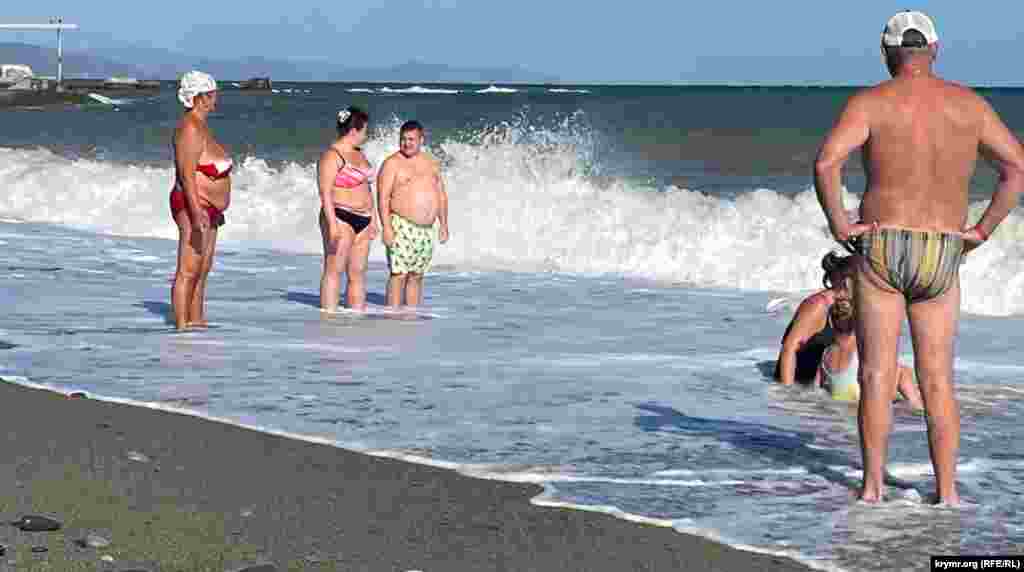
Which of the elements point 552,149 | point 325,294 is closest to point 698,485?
point 325,294

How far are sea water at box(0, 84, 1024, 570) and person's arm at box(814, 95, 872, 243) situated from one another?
1020 mm

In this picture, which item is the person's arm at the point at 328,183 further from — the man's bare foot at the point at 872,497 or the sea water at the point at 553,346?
the man's bare foot at the point at 872,497

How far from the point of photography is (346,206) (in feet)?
40.8

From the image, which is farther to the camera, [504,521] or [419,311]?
[419,311]

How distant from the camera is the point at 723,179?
127ft

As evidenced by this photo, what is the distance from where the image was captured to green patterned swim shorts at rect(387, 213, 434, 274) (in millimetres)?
12781

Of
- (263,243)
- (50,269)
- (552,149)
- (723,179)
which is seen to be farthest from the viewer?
(723,179)

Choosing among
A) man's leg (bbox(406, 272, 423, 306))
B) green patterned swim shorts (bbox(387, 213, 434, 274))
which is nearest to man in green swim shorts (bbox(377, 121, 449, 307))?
green patterned swim shorts (bbox(387, 213, 434, 274))

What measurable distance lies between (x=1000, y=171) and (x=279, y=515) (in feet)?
8.87

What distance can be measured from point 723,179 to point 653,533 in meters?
33.1

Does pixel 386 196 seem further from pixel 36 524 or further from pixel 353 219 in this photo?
pixel 36 524

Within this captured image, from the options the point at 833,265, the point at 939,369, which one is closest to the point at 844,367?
the point at 833,265

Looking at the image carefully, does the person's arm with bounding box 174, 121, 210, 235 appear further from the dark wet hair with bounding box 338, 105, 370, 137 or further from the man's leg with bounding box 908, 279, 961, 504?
the man's leg with bounding box 908, 279, 961, 504

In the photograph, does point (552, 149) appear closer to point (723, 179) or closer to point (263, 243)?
point (263, 243)
